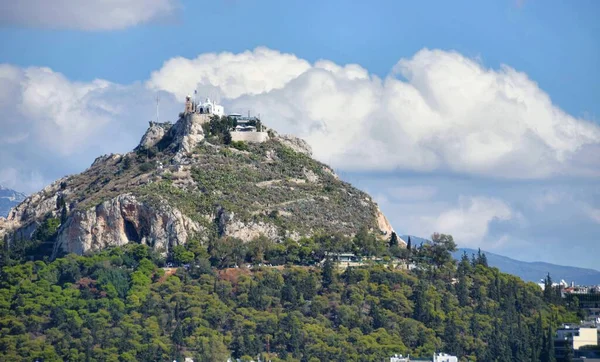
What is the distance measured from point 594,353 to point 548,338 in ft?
14.4

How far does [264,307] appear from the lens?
134 meters

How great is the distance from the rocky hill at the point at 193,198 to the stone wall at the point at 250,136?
3.37 ft

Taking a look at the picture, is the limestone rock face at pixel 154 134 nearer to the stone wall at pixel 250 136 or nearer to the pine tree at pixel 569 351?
the stone wall at pixel 250 136

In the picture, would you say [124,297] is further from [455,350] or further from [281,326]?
[455,350]

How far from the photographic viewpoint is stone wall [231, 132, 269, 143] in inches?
6334

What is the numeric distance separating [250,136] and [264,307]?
3123 cm

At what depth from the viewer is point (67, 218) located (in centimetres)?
14850

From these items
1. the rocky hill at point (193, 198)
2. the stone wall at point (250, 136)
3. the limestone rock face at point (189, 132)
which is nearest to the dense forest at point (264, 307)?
the rocky hill at point (193, 198)

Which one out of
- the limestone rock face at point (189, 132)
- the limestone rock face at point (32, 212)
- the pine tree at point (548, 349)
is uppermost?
the limestone rock face at point (189, 132)

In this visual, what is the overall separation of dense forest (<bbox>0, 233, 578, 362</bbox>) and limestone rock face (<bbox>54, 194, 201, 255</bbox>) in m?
1.63

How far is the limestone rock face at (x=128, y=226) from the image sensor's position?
143m

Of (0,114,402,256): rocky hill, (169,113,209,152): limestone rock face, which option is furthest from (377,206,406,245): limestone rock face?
(169,113,209,152): limestone rock face

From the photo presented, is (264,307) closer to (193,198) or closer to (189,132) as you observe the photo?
(193,198)

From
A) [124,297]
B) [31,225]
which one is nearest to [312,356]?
[124,297]
